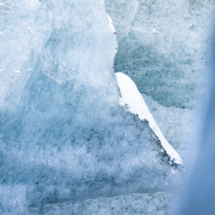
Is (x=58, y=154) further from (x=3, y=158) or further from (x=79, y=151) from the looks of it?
(x=3, y=158)

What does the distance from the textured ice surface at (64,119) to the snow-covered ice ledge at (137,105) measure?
0.10ft

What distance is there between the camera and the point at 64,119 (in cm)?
89

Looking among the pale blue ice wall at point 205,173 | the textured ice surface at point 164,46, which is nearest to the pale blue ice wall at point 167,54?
the textured ice surface at point 164,46

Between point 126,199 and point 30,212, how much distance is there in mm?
415

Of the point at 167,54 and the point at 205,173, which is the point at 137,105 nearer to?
the point at 167,54

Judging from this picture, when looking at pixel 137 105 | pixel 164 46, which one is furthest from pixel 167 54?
pixel 137 105

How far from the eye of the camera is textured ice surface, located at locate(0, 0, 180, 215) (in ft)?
2.74

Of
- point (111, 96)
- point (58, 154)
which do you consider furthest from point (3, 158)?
point (111, 96)

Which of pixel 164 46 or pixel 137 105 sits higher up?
pixel 164 46

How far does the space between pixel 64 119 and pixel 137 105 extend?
0.33 metres

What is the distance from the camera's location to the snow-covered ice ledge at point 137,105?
3.14 ft

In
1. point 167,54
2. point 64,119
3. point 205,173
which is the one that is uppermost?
point 167,54

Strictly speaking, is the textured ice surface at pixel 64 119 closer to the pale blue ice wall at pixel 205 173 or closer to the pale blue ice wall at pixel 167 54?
the pale blue ice wall at pixel 167 54

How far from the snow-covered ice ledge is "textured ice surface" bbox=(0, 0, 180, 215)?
3 centimetres
